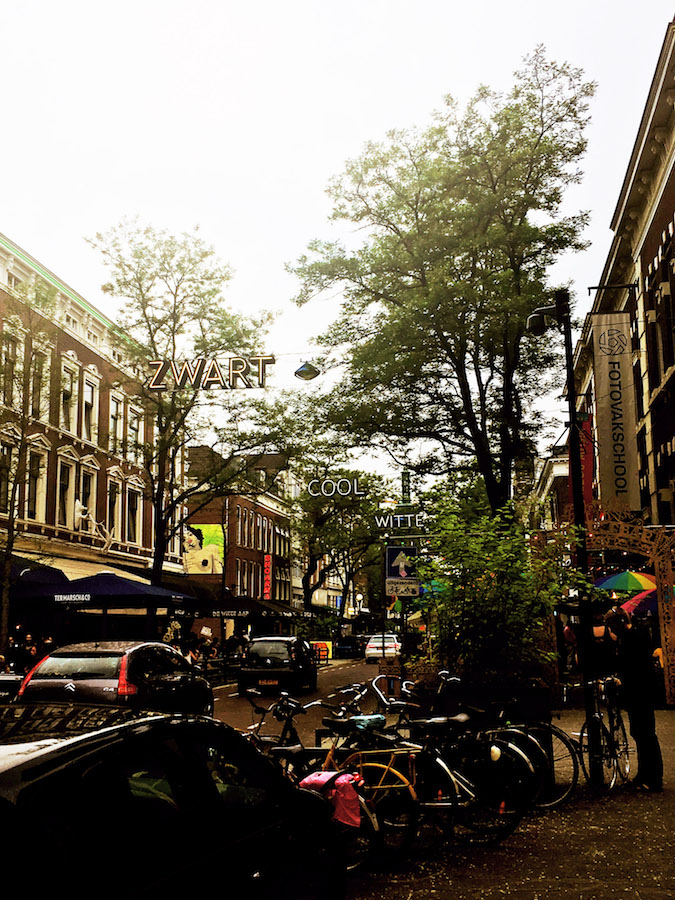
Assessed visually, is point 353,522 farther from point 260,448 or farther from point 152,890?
point 152,890

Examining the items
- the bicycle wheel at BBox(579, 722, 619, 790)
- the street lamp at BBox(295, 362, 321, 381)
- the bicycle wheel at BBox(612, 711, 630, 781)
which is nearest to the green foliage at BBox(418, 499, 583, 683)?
the bicycle wheel at BBox(579, 722, 619, 790)

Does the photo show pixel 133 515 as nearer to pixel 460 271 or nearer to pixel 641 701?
pixel 460 271

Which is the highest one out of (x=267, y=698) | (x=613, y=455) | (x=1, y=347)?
(x=1, y=347)

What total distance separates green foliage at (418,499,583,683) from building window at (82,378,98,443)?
2960 cm

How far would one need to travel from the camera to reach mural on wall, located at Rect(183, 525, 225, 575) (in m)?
60.1

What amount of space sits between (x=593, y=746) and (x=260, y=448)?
2483 centimetres

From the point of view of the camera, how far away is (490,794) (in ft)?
24.6

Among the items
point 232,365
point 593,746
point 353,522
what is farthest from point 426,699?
point 353,522

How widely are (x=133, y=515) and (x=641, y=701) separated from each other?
124ft

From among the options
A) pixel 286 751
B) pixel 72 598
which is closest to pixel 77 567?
pixel 72 598

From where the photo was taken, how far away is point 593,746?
9.56 meters

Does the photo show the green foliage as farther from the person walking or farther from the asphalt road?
the asphalt road

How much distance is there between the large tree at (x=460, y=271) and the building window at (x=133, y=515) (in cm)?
2225

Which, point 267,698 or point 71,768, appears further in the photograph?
point 267,698
